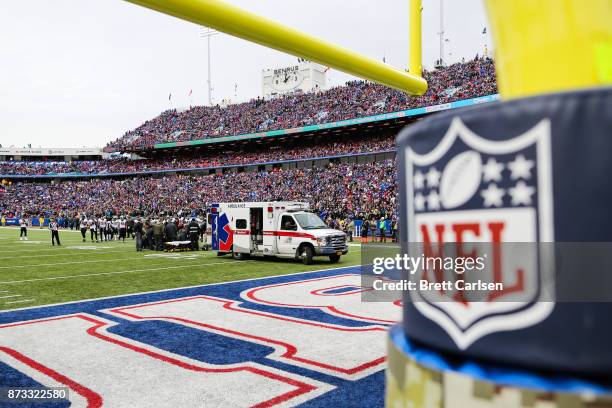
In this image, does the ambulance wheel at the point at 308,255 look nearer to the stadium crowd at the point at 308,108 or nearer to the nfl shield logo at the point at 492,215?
the nfl shield logo at the point at 492,215

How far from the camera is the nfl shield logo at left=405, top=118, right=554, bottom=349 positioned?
48.5 inches

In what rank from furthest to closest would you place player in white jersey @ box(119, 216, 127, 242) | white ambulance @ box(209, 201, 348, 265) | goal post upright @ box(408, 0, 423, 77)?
1. player in white jersey @ box(119, 216, 127, 242)
2. white ambulance @ box(209, 201, 348, 265)
3. goal post upright @ box(408, 0, 423, 77)

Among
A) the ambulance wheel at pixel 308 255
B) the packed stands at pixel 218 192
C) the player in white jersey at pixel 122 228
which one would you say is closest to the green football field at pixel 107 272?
the ambulance wheel at pixel 308 255

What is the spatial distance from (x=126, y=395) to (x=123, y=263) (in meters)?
12.5

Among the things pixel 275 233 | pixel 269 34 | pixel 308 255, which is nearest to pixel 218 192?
pixel 275 233

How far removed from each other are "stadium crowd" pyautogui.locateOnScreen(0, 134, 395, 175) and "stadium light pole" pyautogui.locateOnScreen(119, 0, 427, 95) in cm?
3825

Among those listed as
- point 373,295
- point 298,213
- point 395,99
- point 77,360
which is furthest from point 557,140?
point 395,99

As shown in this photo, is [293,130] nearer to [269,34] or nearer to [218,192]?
[218,192]

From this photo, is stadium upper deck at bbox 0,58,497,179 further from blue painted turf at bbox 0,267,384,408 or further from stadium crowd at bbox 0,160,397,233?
blue painted turf at bbox 0,267,384,408

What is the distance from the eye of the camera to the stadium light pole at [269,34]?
8.32 feet

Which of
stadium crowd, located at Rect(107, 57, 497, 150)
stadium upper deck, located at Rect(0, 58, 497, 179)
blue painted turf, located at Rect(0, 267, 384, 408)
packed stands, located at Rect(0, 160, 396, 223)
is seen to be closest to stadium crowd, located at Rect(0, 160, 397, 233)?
packed stands, located at Rect(0, 160, 396, 223)

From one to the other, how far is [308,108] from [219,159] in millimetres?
12300

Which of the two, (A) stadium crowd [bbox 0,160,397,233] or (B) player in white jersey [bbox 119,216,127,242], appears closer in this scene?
(B) player in white jersey [bbox 119,216,127,242]

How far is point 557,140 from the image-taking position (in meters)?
1.19
